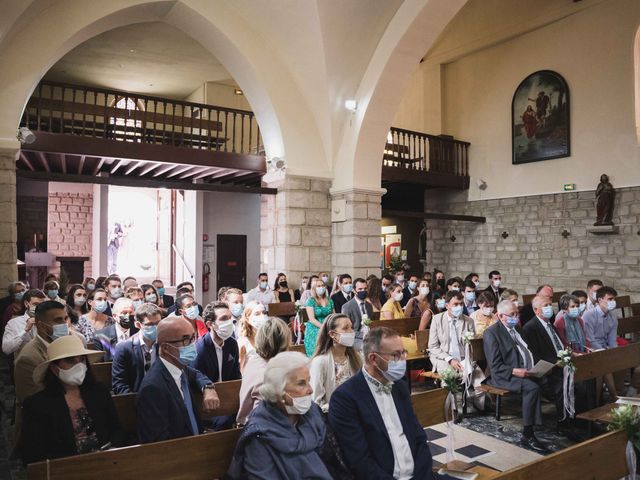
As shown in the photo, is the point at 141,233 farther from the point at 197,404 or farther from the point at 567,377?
the point at 567,377

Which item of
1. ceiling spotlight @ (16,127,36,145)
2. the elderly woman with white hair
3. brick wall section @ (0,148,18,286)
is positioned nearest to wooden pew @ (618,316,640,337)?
the elderly woman with white hair

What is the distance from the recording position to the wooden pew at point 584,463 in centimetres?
227

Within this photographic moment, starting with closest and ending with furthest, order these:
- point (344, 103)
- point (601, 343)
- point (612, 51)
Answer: point (601, 343) < point (344, 103) < point (612, 51)

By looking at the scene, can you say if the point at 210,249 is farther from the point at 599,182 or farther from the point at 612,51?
the point at 612,51

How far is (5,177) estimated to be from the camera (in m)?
7.12

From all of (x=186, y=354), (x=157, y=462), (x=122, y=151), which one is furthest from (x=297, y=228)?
(x=157, y=462)

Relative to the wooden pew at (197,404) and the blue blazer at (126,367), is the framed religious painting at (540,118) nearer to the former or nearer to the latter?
the wooden pew at (197,404)

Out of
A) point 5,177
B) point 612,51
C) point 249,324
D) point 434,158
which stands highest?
point 612,51

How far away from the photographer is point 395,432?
2.62m

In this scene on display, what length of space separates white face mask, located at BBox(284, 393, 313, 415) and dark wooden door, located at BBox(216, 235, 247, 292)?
13.2 metres

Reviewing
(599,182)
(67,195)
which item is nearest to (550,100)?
(599,182)

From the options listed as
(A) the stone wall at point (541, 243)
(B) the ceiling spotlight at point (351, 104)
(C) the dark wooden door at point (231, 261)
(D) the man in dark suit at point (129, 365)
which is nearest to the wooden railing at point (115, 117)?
(B) the ceiling spotlight at point (351, 104)

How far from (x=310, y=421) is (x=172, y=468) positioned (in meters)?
0.70

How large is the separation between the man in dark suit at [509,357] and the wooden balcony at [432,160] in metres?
7.88
